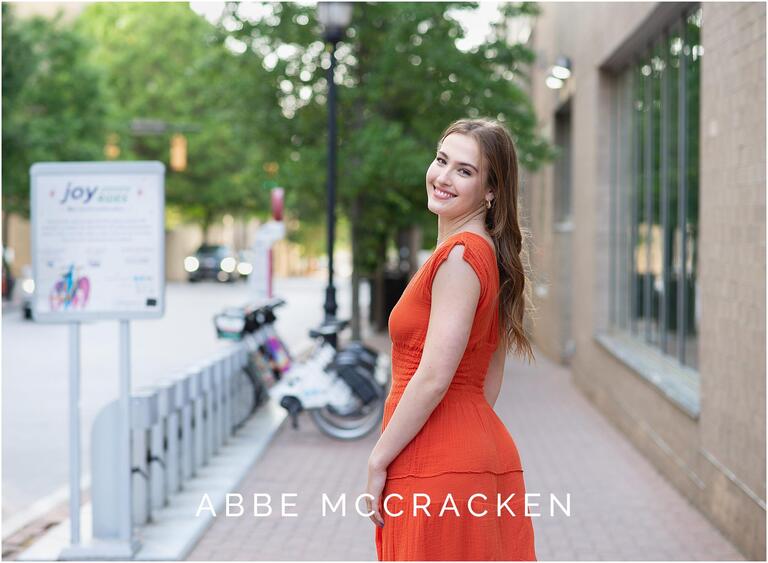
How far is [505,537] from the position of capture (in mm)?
2844

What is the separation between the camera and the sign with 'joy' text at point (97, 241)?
5.54 meters

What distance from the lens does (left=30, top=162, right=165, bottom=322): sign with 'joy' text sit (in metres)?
5.54

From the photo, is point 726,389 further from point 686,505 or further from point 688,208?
point 688,208

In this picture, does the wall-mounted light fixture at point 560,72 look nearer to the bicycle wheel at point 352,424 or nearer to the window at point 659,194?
the window at point 659,194

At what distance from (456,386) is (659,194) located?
23.8 ft

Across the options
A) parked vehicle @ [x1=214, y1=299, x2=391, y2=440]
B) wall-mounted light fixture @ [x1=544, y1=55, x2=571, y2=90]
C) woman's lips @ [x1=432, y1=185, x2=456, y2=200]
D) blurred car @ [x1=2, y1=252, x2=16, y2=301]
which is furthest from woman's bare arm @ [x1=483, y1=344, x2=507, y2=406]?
blurred car @ [x1=2, y1=252, x2=16, y2=301]

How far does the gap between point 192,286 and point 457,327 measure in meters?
40.1

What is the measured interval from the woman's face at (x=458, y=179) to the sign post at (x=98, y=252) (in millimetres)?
3018

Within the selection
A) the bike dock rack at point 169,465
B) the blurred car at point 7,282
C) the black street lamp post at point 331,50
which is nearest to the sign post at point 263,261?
the black street lamp post at point 331,50

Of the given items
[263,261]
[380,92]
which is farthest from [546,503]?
[380,92]

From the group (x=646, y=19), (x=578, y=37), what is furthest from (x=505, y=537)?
(x=578, y=37)

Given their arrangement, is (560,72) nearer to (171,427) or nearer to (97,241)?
(171,427)

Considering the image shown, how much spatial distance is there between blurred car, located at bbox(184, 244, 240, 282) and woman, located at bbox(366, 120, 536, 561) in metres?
41.9

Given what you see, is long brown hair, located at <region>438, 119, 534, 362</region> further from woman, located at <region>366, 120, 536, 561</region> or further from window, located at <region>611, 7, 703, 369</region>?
window, located at <region>611, 7, 703, 369</region>
